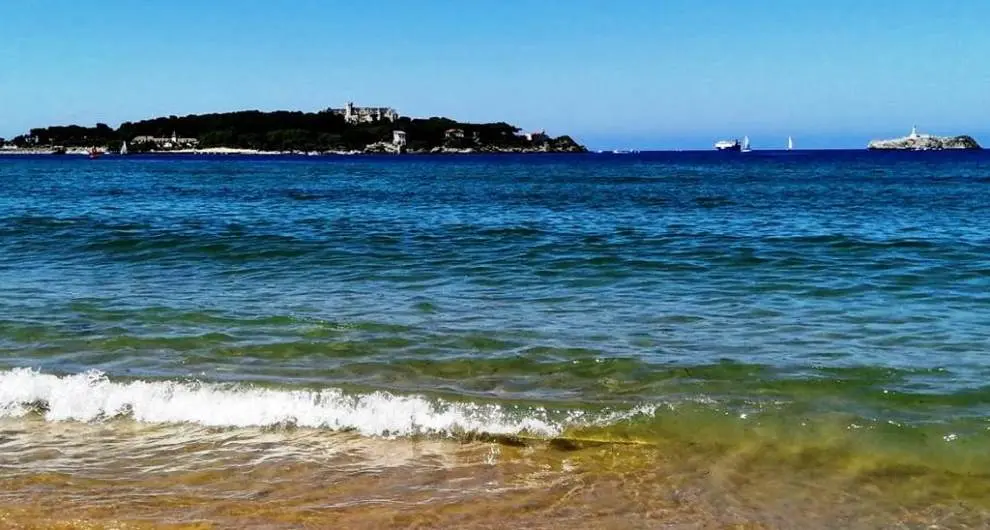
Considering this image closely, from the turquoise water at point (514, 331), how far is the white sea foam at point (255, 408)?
0.09 ft

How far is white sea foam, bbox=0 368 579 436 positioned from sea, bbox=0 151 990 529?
3 centimetres

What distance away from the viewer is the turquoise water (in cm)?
817

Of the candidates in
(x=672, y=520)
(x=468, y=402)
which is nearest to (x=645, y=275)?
(x=468, y=402)

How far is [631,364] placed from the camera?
968cm

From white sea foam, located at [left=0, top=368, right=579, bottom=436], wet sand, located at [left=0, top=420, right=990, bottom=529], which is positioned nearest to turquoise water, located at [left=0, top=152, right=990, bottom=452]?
white sea foam, located at [left=0, top=368, right=579, bottom=436]

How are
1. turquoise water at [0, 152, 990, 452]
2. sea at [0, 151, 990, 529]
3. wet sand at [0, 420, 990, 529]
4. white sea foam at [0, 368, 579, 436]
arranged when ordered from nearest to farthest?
wet sand at [0, 420, 990, 529] < sea at [0, 151, 990, 529] < white sea foam at [0, 368, 579, 436] < turquoise water at [0, 152, 990, 452]

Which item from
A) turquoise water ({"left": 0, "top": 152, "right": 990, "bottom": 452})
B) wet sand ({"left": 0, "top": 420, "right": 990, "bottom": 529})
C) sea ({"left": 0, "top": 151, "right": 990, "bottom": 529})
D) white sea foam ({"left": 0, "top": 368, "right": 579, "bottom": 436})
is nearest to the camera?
wet sand ({"left": 0, "top": 420, "right": 990, "bottom": 529})

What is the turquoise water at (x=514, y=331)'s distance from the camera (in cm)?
817

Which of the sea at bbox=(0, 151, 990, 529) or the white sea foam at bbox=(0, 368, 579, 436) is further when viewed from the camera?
the white sea foam at bbox=(0, 368, 579, 436)

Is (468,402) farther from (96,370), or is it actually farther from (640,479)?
(96,370)

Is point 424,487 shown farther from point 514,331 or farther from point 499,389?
point 514,331

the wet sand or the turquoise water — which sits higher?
the turquoise water

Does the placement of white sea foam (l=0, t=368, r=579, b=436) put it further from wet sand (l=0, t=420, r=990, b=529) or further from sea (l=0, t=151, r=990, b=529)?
wet sand (l=0, t=420, r=990, b=529)

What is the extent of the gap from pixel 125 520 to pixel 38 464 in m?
1.71
